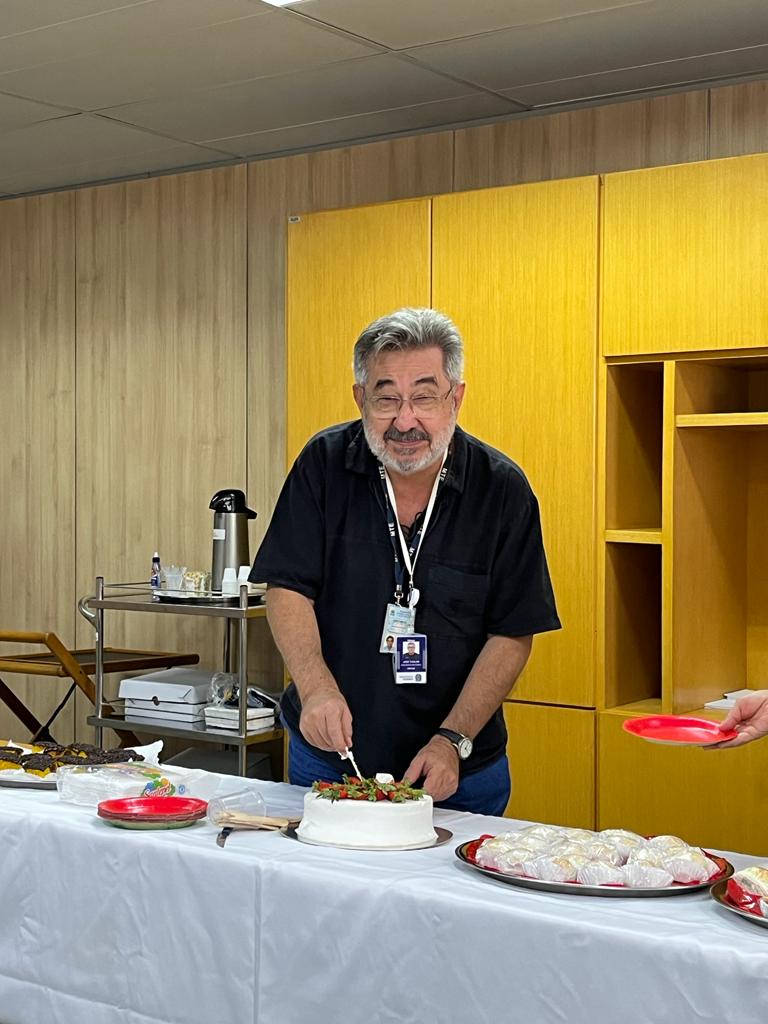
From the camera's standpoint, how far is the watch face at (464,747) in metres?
2.65

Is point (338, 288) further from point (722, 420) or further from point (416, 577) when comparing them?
point (416, 577)

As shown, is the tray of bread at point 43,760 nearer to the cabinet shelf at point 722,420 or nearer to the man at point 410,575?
the man at point 410,575

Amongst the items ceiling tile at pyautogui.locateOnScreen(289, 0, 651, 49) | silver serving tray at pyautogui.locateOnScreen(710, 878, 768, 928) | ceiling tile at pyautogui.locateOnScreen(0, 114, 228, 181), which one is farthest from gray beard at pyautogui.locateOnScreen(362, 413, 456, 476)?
ceiling tile at pyautogui.locateOnScreen(0, 114, 228, 181)

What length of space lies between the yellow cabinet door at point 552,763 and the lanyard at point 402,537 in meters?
1.24

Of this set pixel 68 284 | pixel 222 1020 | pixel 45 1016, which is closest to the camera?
pixel 222 1020

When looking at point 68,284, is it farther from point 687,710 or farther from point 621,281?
point 687,710

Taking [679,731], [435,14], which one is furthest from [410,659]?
[435,14]

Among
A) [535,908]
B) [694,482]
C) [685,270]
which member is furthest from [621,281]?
[535,908]

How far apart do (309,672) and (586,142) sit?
2337mm

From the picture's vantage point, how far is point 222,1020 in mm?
2104

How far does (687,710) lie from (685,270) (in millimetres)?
1204

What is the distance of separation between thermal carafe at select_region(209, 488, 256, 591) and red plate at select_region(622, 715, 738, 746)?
8.37 feet

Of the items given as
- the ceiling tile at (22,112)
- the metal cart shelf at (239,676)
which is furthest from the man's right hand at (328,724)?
the ceiling tile at (22,112)

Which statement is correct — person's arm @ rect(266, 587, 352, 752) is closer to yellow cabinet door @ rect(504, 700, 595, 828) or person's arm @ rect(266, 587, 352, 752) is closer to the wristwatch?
the wristwatch
